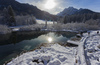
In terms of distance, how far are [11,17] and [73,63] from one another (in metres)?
42.4

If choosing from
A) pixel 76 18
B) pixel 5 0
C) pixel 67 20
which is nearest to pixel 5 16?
pixel 67 20

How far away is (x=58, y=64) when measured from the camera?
6.55m

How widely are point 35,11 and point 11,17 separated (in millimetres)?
62085

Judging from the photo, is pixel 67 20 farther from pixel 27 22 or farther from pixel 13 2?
pixel 13 2

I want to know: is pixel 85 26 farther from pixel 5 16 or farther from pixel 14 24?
pixel 5 16

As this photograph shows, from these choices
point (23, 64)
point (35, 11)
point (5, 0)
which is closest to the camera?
point (23, 64)

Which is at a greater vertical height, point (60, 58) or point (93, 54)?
point (93, 54)

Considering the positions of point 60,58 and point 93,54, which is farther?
point 93,54

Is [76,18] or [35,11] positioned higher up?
[35,11]

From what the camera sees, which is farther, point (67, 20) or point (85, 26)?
point (67, 20)

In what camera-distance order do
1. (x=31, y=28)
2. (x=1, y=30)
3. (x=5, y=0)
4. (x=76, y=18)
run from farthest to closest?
(x=5, y=0) < (x=76, y=18) < (x=31, y=28) < (x=1, y=30)

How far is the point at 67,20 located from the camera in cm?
6016

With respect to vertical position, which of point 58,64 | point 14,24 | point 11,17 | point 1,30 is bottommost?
point 58,64

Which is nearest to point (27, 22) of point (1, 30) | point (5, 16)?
point (5, 16)
